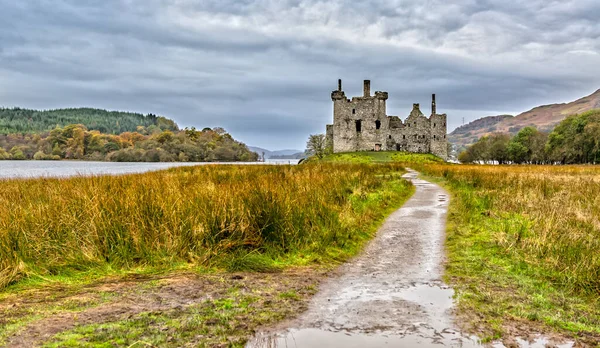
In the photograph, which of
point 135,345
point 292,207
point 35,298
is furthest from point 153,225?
point 135,345

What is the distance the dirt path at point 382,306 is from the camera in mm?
3209

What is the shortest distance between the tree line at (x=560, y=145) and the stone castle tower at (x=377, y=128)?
14737 mm

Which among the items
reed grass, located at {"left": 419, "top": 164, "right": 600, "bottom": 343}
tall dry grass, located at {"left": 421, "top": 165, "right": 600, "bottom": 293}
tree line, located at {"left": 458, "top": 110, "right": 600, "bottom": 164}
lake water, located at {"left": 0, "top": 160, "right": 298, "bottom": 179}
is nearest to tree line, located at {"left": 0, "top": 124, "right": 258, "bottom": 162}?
lake water, located at {"left": 0, "top": 160, "right": 298, "bottom": 179}

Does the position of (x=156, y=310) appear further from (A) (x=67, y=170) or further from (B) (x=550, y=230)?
(A) (x=67, y=170)

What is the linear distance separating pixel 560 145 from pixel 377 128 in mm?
24883

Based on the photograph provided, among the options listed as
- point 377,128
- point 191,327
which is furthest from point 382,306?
point 377,128

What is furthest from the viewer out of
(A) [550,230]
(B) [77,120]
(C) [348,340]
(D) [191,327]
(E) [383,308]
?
(B) [77,120]

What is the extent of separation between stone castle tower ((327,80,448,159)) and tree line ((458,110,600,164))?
14.7 meters

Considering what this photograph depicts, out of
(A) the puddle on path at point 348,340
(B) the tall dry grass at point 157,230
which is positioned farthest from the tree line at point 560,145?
(A) the puddle on path at point 348,340

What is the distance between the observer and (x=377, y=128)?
2330 inches

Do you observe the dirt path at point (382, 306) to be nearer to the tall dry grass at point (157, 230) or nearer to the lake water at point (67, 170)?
the tall dry grass at point (157, 230)

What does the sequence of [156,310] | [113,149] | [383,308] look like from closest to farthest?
[156,310]
[383,308]
[113,149]

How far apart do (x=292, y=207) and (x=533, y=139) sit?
71.2 metres

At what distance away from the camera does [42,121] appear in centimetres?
16450
